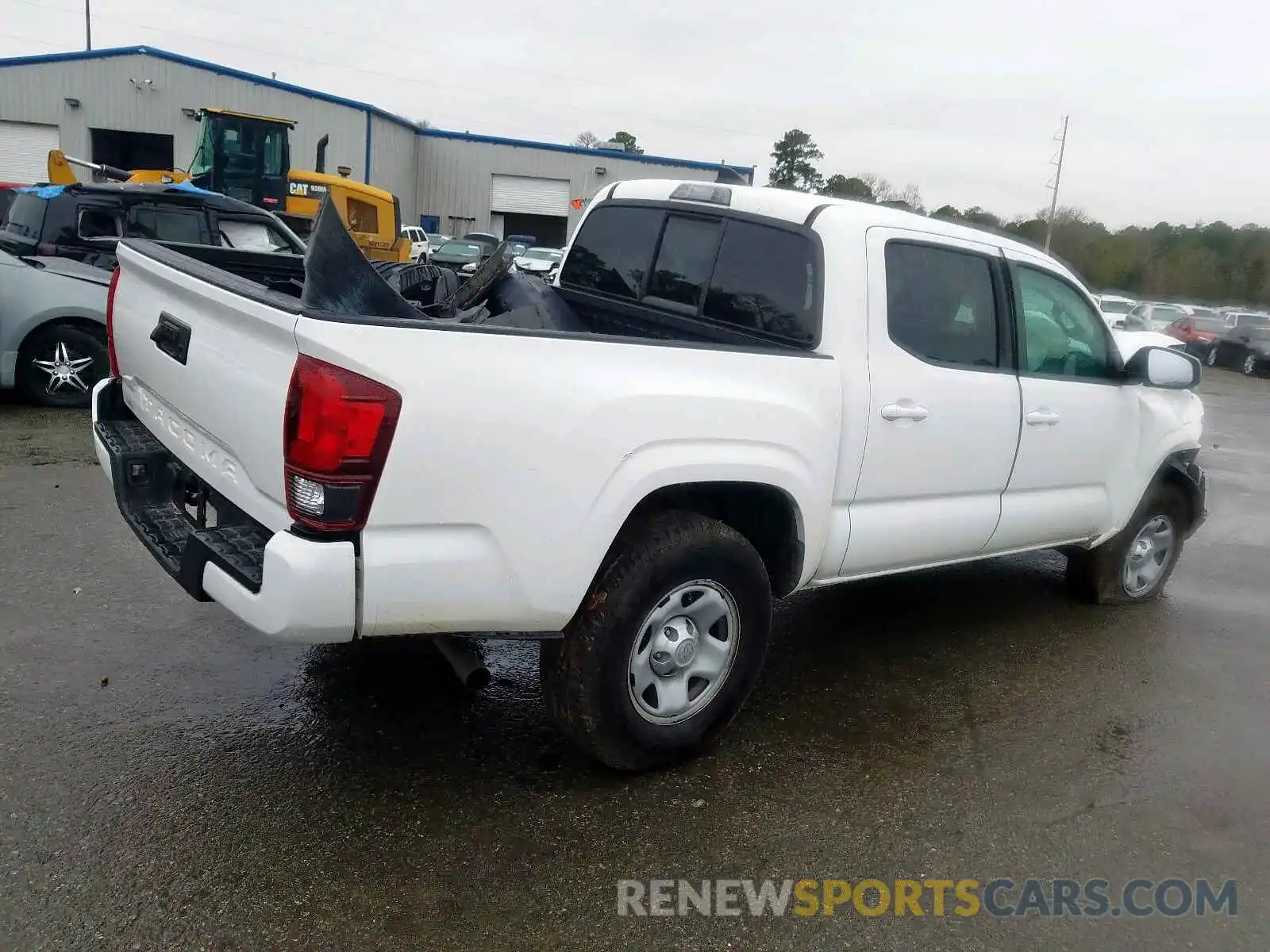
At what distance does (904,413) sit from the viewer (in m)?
3.60

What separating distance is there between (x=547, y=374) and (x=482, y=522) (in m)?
0.43

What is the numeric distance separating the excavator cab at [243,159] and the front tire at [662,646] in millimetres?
18682

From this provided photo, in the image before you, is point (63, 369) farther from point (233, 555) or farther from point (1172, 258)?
point (1172, 258)

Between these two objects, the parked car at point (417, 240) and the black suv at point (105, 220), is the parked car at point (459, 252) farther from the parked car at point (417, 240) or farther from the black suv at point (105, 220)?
the black suv at point (105, 220)

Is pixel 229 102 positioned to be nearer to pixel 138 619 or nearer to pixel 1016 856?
pixel 138 619

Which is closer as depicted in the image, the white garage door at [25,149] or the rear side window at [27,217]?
the rear side window at [27,217]

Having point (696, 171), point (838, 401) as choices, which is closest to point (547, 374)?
point (838, 401)

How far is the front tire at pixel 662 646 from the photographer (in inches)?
116

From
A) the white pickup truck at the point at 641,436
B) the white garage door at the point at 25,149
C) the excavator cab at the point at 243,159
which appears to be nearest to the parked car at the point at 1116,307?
the excavator cab at the point at 243,159

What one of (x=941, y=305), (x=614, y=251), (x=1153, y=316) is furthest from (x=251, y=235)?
(x=1153, y=316)

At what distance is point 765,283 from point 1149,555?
3082mm

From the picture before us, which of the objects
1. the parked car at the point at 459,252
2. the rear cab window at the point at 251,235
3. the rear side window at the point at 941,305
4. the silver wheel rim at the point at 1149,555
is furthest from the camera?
the parked car at the point at 459,252

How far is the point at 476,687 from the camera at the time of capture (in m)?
3.74

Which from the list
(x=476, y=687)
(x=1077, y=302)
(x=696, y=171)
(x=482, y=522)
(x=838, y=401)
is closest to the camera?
(x=482, y=522)
